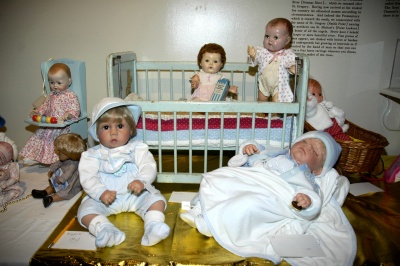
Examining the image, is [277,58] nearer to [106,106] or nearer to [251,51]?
[251,51]

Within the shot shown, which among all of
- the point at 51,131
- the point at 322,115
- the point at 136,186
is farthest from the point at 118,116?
the point at 322,115

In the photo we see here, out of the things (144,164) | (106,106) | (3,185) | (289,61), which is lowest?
(3,185)

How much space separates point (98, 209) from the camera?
1.75 m

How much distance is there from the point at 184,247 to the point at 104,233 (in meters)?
0.39

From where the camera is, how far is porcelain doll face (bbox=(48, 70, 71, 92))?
8.07ft

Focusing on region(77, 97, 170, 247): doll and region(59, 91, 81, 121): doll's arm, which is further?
region(59, 91, 81, 121): doll's arm

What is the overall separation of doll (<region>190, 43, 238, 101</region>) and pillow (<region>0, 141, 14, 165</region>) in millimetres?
1338

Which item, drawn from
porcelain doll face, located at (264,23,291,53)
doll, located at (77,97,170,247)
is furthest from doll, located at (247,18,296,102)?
doll, located at (77,97,170,247)

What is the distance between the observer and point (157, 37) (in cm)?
283

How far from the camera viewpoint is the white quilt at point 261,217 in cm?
155

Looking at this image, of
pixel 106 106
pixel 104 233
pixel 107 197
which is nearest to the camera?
pixel 104 233

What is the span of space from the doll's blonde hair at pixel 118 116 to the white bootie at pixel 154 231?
561 millimetres

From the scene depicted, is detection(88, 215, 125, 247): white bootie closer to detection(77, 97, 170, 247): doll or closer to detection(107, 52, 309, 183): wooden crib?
detection(77, 97, 170, 247): doll

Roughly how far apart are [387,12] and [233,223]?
2.39 meters
